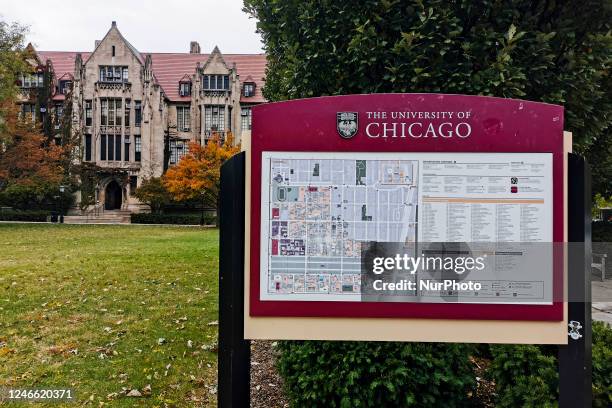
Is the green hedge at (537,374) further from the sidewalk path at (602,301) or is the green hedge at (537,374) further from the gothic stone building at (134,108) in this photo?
the gothic stone building at (134,108)

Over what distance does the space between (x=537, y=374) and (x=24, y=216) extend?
42.5 metres

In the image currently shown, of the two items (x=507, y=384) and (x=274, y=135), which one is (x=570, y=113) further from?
(x=274, y=135)

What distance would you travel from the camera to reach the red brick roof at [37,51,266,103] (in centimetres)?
4416

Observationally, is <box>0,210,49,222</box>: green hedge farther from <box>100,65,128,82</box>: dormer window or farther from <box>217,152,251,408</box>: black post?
<box>217,152,251,408</box>: black post

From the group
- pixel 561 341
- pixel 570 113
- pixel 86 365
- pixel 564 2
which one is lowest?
pixel 86 365

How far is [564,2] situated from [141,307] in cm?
742

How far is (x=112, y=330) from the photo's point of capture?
5.88m

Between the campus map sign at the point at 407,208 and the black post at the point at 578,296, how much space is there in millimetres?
121

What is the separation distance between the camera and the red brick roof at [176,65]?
44.2 meters

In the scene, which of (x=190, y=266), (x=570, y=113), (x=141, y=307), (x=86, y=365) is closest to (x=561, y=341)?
(x=570, y=113)

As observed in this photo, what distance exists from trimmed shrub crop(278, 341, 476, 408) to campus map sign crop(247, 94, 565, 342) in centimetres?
87

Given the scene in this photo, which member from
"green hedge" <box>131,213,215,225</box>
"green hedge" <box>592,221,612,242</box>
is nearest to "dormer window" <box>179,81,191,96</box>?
"green hedge" <box>131,213,215,225</box>

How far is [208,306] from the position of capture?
7391 mm

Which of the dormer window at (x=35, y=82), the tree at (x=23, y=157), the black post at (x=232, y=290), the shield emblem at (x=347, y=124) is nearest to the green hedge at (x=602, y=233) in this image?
the shield emblem at (x=347, y=124)
